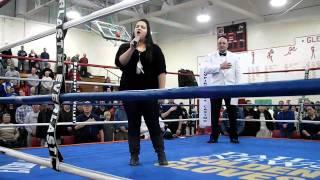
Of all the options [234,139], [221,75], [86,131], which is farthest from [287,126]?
[86,131]

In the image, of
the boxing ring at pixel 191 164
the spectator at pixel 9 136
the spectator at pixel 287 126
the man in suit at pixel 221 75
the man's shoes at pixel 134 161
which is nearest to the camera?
the boxing ring at pixel 191 164

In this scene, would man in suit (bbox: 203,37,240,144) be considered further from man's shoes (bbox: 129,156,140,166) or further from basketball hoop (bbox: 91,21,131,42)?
basketball hoop (bbox: 91,21,131,42)

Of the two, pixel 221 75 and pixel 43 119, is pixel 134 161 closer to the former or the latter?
pixel 221 75

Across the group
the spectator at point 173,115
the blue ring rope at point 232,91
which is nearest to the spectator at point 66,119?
the spectator at point 173,115

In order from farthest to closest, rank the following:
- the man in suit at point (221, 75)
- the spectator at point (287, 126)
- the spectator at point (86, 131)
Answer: the spectator at point (287, 126)
the spectator at point (86, 131)
the man in suit at point (221, 75)

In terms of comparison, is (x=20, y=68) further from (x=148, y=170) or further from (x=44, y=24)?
(x=148, y=170)

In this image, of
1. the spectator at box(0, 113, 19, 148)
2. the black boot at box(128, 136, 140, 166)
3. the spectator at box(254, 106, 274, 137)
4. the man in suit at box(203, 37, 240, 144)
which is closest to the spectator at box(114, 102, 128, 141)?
the spectator at box(0, 113, 19, 148)

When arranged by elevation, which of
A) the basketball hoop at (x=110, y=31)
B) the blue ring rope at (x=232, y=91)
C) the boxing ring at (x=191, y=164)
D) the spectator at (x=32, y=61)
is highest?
the basketball hoop at (x=110, y=31)

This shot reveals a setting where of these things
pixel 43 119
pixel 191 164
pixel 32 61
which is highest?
pixel 32 61

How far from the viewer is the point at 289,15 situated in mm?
8938

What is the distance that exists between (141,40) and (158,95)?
1.06 m

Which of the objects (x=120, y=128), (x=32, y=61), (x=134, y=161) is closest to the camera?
(x=134, y=161)

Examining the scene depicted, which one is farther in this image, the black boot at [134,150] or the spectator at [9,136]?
the spectator at [9,136]

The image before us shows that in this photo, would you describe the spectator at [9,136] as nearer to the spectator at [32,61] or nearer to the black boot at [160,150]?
the black boot at [160,150]
